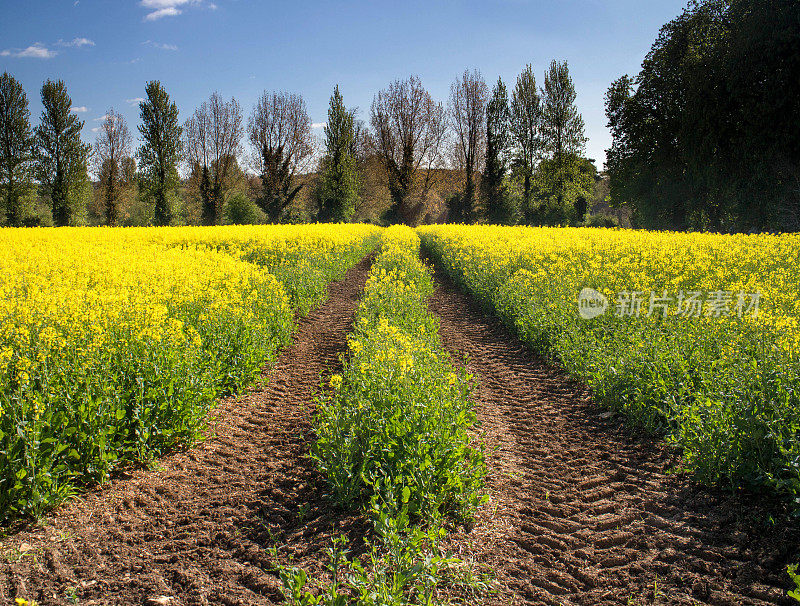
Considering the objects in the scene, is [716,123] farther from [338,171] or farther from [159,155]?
[159,155]

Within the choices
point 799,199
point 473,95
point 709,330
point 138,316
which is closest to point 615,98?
point 473,95

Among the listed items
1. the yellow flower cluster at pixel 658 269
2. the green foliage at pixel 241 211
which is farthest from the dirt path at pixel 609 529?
the green foliage at pixel 241 211

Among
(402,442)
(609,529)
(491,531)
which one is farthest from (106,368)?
(609,529)

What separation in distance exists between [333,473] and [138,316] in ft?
10.8

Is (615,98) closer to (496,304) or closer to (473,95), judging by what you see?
(473,95)

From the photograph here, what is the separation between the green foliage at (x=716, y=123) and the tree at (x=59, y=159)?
4536 cm

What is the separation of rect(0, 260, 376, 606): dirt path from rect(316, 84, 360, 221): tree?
42.8 meters

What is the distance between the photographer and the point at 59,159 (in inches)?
1543

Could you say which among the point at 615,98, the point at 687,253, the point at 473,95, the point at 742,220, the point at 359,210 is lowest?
the point at 687,253

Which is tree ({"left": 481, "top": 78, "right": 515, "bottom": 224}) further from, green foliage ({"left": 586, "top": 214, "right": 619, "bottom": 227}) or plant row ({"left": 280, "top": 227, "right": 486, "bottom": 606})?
plant row ({"left": 280, "top": 227, "right": 486, "bottom": 606})

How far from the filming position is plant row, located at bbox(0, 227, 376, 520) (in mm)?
3494

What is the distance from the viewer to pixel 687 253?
1188 cm

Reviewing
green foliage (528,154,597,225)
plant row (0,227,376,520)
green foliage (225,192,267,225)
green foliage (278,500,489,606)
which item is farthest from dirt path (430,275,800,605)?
green foliage (225,192,267,225)

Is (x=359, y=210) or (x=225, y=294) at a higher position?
(x=359, y=210)
